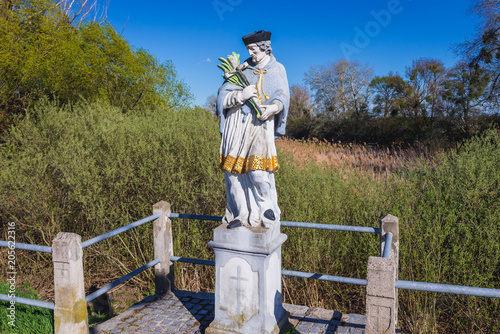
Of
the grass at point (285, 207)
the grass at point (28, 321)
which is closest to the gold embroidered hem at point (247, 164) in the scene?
the grass at point (285, 207)

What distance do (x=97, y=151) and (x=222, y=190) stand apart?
2611 millimetres

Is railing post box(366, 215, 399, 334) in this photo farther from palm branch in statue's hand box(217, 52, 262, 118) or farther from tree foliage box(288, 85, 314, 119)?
tree foliage box(288, 85, 314, 119)

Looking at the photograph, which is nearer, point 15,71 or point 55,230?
point 55,230

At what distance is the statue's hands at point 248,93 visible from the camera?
122 inches

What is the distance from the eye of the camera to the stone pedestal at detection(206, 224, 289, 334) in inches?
128

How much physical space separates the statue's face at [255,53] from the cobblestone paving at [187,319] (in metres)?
2.56

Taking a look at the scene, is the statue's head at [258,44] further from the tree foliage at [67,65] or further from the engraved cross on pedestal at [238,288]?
the tree foliage at [67,65]

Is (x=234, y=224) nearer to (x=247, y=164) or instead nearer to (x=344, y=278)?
(x=247, y=164)

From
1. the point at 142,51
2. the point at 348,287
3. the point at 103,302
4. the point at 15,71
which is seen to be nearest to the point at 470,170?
the point at 348,287

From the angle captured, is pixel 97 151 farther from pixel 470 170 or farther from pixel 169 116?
pixel 470 170

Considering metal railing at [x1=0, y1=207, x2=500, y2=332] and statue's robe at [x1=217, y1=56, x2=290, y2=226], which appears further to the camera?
statue's robe at [x1=217, y1=56, x2=290, y2=226]

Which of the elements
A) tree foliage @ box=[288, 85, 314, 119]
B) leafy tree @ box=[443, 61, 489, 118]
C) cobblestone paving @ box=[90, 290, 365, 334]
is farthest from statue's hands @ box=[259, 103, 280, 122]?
tree foliage @ box=[288, 85, 314, 119]

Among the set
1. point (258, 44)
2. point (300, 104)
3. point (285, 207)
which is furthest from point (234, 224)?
point (300, 104)

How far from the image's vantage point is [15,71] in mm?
11117
